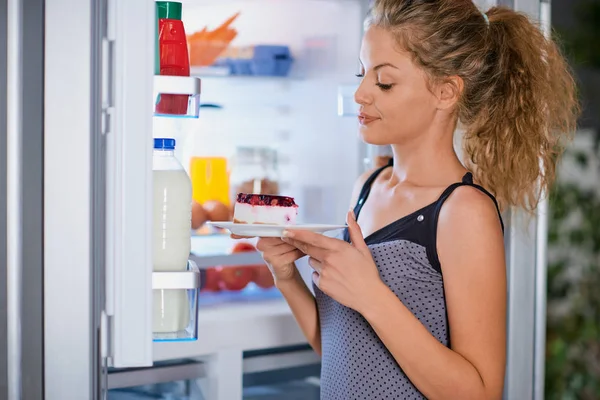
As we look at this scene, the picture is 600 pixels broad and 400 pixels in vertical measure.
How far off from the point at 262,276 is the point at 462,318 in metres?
0.88

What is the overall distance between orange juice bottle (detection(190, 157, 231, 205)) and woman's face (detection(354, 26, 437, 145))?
76 centimetres

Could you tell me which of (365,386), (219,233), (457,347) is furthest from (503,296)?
(219,233)

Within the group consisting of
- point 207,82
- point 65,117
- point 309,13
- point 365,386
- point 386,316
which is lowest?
point 365,386

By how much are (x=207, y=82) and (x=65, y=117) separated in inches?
40.9

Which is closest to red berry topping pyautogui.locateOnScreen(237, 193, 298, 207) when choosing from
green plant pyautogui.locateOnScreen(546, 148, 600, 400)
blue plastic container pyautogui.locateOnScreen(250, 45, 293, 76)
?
blue plastic container pyautogui.locateOnScreen(250, 45, 293, 76)

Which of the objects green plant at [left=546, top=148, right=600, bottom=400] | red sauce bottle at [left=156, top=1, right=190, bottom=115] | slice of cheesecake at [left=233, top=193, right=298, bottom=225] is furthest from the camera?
green plant at [left=546, top=148, right=600, bottom=400]

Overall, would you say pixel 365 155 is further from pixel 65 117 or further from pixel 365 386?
pixel 65 117

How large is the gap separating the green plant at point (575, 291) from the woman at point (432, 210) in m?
1.52

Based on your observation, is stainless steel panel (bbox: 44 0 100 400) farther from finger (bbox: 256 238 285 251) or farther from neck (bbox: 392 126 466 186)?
neck (bbox: 392 126 466 186)

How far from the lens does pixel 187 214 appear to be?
1159 millimetres

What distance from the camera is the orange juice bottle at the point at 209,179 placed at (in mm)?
1979

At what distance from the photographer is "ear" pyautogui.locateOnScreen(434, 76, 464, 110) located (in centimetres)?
131

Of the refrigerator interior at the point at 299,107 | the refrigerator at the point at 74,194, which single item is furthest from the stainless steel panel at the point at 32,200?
the refrigerator interior at the point at 299,107

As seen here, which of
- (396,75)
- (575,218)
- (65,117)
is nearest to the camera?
(65,117)
